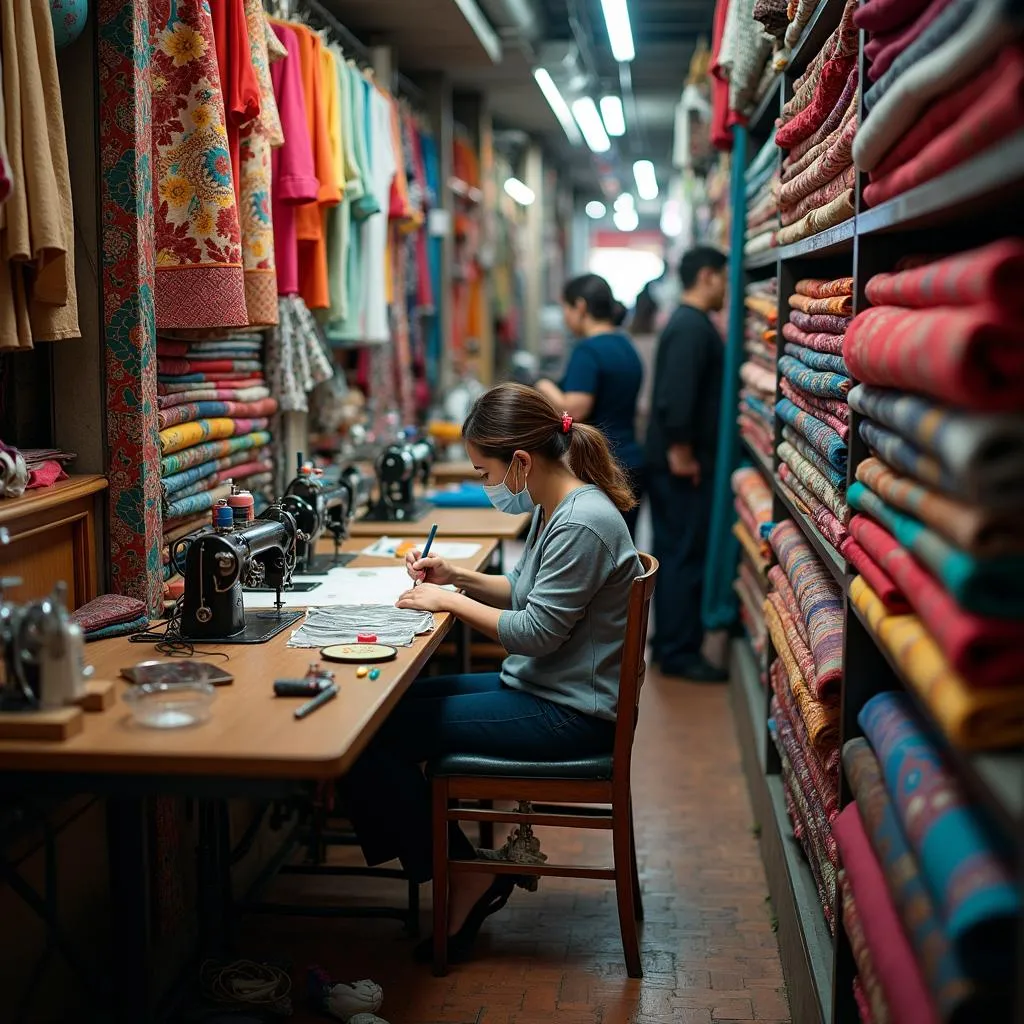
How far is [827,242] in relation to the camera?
114 inches

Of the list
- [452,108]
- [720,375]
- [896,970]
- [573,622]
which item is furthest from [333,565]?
[452,108]

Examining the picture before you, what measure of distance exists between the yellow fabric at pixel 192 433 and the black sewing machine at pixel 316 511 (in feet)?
0.86

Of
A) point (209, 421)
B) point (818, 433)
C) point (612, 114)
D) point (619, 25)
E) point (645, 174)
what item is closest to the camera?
point (818, 433)

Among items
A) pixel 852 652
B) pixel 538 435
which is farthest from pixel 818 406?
pixel 852 652

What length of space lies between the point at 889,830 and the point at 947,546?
482 millimetres

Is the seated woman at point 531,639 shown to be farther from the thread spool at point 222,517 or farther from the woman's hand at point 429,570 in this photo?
the thread spool at point 222,517

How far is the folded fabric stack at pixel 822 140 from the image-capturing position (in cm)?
274

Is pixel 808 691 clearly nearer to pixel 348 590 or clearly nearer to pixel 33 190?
pixel 348 590

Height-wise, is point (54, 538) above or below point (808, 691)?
above

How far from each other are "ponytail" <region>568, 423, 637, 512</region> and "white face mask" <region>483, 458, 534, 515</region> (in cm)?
15

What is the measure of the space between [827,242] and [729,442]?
2.66m

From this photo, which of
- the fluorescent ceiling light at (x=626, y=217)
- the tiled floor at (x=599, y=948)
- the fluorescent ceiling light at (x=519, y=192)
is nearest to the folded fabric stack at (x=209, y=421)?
the tiled floor at (x=599, y=948)

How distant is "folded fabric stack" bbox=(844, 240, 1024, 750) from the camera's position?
1463mm

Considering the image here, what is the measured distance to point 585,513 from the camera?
300 cm
